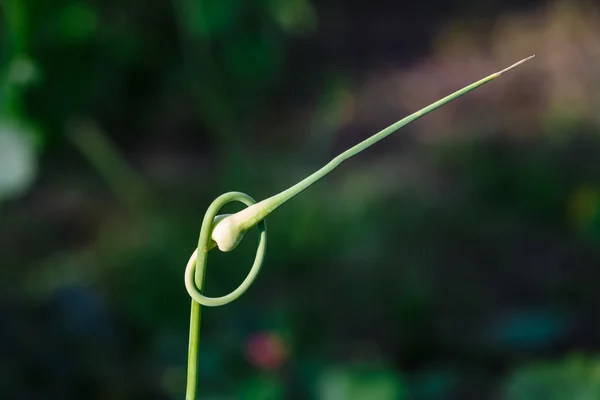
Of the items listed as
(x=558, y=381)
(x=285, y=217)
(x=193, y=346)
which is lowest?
(x=285, y=217)

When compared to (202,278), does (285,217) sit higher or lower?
lower

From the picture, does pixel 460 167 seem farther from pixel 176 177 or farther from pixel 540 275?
pixel 176 177

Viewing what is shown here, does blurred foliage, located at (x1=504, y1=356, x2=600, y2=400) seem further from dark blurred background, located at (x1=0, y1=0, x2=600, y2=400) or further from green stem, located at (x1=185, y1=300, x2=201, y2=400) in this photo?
green stem, located at (x1=185, y1=300, x2=201, y2=400)

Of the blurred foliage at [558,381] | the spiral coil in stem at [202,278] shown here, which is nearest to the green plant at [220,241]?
the spiral coil in stem at [202,278]

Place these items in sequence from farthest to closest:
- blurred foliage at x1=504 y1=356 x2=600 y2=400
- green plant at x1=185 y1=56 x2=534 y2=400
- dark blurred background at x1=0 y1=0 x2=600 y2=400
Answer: dark blurred background at x1=0 y1=0 x2=600 y2=400
blurred foliage at x1=504 y1=356 x2=600 y2=400
green plant at x1=185 y1=56 x2=534 y2=400

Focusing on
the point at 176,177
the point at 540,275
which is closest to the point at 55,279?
the point at 176,177

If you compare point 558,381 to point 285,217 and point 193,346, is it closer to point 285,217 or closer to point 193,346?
point 193,346

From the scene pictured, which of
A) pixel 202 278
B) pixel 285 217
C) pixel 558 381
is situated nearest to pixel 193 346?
pixel 202 278

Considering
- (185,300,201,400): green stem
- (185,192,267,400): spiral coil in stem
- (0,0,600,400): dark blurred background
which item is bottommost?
(0,0,600,400): dark blurred background

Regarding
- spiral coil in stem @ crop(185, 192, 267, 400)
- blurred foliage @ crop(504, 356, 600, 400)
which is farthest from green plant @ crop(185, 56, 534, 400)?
blurred foliage @ crop(504, 356, 600, 400)
